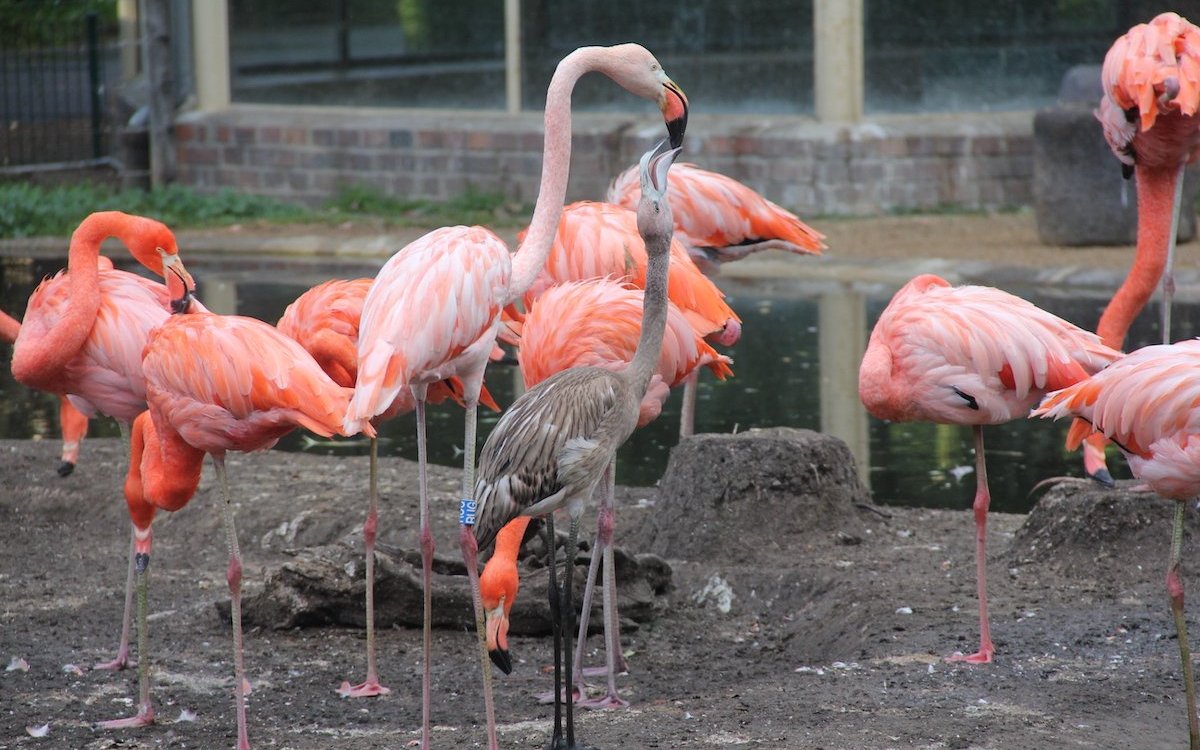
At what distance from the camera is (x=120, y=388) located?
478 cm

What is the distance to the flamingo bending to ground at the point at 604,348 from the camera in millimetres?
4469

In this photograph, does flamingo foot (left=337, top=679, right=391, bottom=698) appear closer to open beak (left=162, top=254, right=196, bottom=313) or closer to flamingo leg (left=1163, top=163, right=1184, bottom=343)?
open beak (left=162, top=254, right=196, bottom=313)

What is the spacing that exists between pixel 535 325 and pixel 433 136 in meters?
10.2

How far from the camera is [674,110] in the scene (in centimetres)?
450

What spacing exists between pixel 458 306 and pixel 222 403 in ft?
2.15

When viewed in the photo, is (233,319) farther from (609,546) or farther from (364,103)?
(364,103)

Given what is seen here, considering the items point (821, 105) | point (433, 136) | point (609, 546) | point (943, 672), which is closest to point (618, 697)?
point (609, 546)

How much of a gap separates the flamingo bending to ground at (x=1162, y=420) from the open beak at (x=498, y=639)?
1.55m

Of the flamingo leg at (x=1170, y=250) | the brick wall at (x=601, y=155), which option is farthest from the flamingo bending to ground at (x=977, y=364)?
the brick wall at (x=601, y=155)

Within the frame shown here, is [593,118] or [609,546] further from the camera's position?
[593,118]

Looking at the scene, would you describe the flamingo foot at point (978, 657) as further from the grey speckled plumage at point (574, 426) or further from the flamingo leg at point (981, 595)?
the grey speckled plumage at point (574, 426)

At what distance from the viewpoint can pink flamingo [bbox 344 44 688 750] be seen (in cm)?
393

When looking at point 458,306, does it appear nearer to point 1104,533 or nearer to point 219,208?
point 1104,533

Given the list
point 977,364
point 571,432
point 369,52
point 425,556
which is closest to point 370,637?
point 425,556
